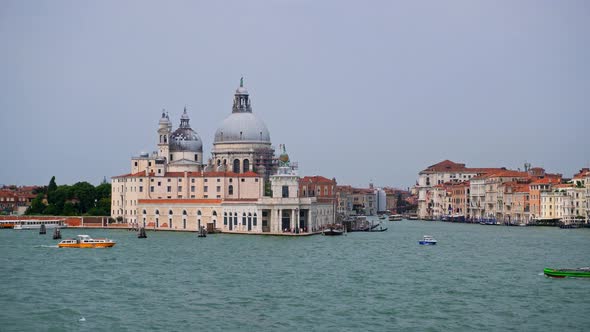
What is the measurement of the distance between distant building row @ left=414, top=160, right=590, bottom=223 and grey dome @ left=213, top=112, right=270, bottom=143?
22.1 meters

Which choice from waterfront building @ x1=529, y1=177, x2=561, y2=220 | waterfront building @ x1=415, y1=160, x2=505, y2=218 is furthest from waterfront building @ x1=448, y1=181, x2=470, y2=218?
waterfront building @ x1=529, y1=177, x2=561, y2=220

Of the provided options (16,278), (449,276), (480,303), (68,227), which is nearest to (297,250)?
(449,276)

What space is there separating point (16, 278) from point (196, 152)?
3988 centimetres

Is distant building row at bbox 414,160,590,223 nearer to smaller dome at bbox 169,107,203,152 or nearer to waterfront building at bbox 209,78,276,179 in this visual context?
waterfront building at bbox 209,78,276,179

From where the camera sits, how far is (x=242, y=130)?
7150 cm

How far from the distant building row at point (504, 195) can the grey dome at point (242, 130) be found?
22111 millimetres

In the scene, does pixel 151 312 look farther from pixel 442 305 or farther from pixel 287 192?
pixel 287 192

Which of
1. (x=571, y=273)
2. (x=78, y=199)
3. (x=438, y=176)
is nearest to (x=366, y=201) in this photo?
(x=438, y=176)

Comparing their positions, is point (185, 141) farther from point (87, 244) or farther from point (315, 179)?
point (87, 244)

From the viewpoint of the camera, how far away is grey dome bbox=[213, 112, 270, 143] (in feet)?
234

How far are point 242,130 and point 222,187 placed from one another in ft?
35.5

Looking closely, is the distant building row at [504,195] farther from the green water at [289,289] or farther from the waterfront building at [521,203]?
the green water at [289,289]

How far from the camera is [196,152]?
70.4 meters

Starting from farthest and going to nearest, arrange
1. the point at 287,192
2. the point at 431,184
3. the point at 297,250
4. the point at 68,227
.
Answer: the point at 431,184 < the point at 68,227 < the point at 287,192 < the point at 297,250
